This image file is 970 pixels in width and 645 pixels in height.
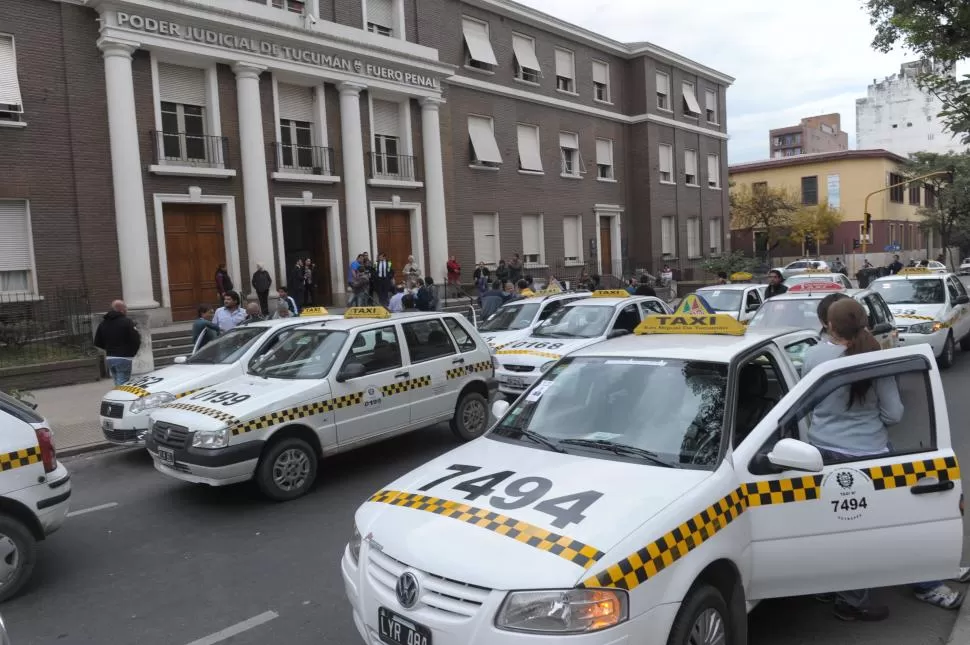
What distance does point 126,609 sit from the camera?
4.75 meters

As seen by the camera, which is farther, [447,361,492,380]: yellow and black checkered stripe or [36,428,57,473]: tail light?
[447,361,492,380]: yellow and black checkered stripe

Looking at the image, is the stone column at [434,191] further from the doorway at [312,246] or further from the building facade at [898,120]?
the building facade at [898,120]

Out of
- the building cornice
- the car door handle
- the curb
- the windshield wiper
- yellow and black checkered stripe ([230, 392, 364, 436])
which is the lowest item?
the curb

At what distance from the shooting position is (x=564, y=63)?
97.9 ft

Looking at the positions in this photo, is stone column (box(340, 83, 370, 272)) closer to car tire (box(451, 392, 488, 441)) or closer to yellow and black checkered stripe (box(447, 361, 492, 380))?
yellow and black checkered stripe (box(447, 361, 492, 380))

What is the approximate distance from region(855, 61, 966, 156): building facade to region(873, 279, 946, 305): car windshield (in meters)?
65.0

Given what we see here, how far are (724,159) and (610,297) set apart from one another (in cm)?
3106

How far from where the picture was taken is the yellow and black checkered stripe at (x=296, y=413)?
21.4 feet

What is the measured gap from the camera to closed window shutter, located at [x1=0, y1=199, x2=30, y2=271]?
15797mm

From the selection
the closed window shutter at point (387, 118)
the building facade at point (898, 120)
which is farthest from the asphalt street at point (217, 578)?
the building facade at point (898, 120)

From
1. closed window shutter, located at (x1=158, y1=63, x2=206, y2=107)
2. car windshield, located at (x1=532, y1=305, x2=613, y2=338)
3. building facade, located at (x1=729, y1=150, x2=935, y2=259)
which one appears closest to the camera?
car windshield, located at (x1=532, y1=305, x2=613, y2=338)

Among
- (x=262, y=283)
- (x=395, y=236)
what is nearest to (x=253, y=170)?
(x=262, y=283)

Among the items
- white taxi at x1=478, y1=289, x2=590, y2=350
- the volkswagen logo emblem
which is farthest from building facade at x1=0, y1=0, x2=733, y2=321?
the volkswagen logo emblem

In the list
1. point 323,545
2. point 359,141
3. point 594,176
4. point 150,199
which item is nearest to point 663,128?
point 594,176
